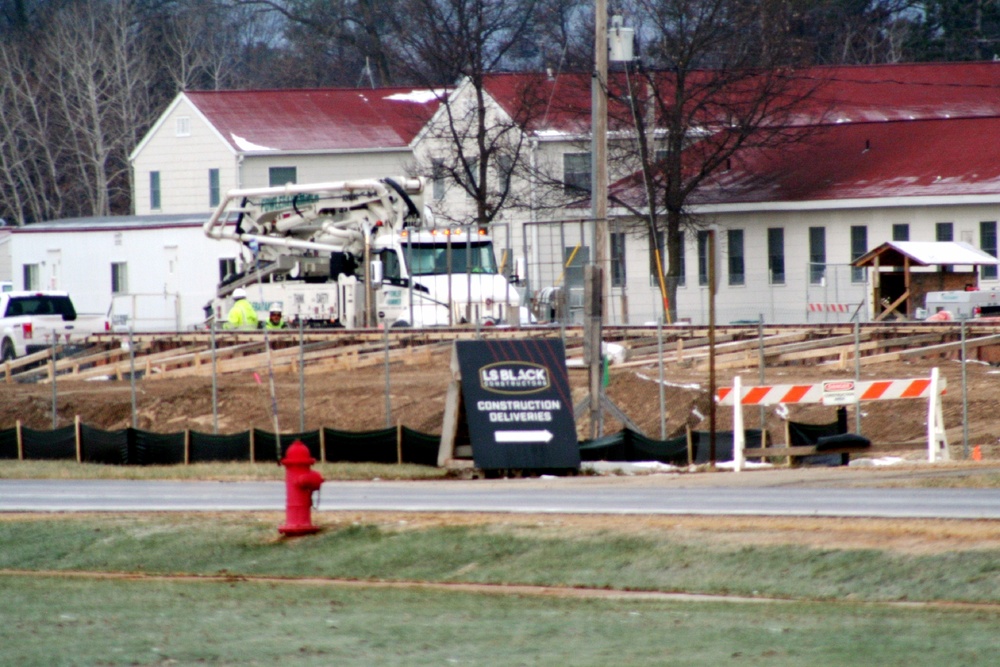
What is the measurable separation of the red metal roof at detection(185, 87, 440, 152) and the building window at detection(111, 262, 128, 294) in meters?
7.58

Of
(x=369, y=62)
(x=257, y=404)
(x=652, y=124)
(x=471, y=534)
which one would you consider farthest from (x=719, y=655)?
(x=369, y=62)

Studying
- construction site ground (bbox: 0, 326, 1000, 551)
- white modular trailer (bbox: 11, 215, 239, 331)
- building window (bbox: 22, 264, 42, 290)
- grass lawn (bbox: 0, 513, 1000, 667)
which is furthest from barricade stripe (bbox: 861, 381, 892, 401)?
building window (bbox: 22, 264, 42, 290)

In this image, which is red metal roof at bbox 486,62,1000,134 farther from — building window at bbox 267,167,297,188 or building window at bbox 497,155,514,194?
building window at bbox 267,167,297,188

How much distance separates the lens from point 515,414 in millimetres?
19766

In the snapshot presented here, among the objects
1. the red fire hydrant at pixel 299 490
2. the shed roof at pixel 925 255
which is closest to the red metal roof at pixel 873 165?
the shed roof at pixel 925 255

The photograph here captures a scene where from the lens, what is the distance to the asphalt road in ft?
44.7

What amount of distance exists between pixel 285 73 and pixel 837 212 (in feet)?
141

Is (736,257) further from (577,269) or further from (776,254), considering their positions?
(577,269)

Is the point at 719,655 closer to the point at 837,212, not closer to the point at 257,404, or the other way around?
the point at 257,404

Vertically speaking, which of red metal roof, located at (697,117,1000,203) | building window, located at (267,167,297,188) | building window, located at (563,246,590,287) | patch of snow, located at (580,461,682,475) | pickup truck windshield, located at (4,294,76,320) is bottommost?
patch of snow, located at (580,461,682,475)

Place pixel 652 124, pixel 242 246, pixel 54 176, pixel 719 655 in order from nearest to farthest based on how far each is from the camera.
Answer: pixel 719 655 → pixel 242 246 → pixel 652 124 → pixel 54 176

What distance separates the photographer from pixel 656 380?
27.2 metres

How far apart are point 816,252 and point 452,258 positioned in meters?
15.9

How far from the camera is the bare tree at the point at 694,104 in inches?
1837
